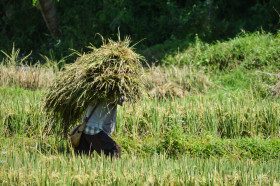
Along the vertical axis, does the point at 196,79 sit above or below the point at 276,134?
above

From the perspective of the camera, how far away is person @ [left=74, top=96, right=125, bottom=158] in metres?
3.99

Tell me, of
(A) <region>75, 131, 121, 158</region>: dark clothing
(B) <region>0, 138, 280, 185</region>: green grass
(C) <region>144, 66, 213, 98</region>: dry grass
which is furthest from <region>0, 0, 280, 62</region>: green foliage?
(B) <region>0, 138, 280, 185</region>: green grass

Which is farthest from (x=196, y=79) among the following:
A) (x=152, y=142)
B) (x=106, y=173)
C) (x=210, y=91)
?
(x=106, y=173)

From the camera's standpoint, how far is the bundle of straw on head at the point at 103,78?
12.6 ft

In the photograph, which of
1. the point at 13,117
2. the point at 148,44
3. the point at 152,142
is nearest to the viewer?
the point at 152,142

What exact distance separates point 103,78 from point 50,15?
336 inches

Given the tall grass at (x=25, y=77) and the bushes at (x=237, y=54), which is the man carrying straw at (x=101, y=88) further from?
the bushes at (x=237, y=54)

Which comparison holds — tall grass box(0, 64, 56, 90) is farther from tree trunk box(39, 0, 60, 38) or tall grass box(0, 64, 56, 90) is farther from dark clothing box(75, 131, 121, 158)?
dark clothing box(75, 131, 121, 158)

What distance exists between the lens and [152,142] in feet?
16.9

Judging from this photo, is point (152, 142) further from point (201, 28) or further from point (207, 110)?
point (201, 28)

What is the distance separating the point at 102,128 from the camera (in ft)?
13.2

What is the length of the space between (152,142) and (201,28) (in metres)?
6.32

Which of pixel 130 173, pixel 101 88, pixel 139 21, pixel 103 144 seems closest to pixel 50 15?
pixel 139 21

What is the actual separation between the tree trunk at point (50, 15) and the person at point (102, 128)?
8054mm
